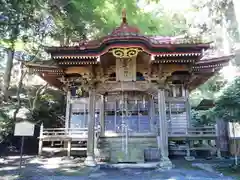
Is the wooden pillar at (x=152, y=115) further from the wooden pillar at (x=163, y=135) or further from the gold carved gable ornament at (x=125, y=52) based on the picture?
the gold carved gable ornament at (x=125, y=52)

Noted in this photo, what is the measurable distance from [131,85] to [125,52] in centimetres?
158

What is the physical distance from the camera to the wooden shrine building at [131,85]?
8586mm

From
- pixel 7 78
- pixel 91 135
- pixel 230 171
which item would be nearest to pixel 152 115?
Answer: pixel 91 135

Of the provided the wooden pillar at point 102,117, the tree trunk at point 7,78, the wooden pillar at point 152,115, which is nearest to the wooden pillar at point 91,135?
the wooden pillar at point 102,117

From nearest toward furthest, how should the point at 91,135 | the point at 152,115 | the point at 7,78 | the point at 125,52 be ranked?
the point at 125,52
the point at 91,135
the point at 152,115
the point at 7,78

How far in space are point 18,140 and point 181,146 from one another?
34.4 feet

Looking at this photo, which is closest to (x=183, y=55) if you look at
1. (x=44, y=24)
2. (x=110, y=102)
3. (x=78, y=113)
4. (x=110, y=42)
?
(x=110, y=42)

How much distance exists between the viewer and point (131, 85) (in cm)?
966

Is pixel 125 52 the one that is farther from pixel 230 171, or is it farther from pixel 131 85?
pixel 230 171

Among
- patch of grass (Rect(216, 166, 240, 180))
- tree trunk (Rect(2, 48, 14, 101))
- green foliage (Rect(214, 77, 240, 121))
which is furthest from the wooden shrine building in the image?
tree trunk (Rect(2, 48, 14, 101))

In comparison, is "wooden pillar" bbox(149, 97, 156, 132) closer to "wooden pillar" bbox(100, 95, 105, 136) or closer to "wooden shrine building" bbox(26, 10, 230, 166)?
"wooden shrine building" bbox(26, 10, 230, 166)

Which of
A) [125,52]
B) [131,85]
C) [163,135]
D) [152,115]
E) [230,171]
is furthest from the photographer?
[152,115]

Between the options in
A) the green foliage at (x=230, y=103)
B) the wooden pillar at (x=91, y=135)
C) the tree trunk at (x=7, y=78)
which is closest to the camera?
the green foliage at (x=230, y=103)

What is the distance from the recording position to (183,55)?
336 inches
